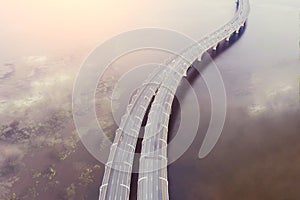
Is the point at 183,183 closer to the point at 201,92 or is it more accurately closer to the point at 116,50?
the point at 201,92

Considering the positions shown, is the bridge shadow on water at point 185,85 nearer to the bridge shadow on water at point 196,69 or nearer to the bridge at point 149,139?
the bridge shadow on water at point 196,69

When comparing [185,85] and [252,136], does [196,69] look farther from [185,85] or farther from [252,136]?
[252,136]

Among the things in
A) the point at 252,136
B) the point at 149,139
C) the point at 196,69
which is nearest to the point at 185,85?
the point at 196,69

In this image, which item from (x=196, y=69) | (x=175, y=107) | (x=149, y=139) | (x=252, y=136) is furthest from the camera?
(x=196, y=69)

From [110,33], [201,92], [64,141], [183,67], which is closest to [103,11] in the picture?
[110,33]

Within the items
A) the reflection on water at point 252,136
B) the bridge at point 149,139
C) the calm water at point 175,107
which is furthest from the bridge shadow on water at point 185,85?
the reflection on water at point 252,136

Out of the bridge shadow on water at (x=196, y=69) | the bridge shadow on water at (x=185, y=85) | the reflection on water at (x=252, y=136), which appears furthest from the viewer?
the bridge shadow on water at (x=196, y=69)

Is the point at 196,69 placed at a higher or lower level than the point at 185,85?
higher
